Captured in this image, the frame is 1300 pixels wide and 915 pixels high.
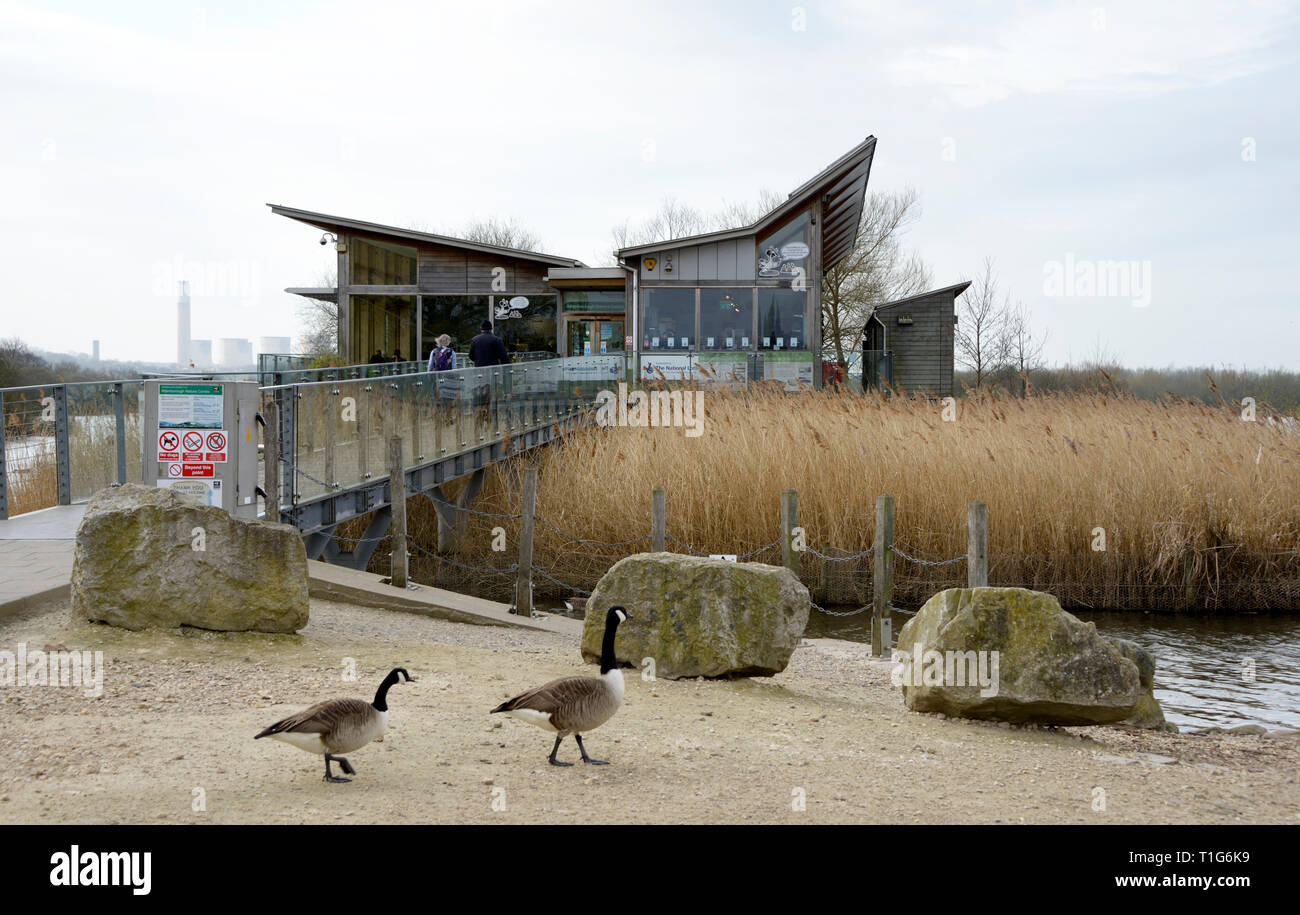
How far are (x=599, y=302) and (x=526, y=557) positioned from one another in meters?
20.1

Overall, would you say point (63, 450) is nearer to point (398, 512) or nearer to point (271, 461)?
point (271, 461)

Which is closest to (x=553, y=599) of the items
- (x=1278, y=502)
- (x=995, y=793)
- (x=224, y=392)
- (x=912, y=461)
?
(x=912, y=461)

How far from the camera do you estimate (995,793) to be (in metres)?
5.71

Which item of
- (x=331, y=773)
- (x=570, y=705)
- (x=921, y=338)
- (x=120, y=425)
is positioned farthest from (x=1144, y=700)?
(x=921, y=338)

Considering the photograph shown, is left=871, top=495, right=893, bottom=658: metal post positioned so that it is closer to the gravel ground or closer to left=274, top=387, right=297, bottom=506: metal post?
the gravel ground

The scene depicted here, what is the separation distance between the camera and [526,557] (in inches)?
526

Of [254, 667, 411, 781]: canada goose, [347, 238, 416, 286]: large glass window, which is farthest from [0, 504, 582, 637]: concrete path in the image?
[347, 238, 416, 286]: large glass window

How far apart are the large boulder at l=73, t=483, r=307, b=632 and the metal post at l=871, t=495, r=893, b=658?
6320mm

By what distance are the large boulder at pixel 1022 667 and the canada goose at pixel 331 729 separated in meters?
4.24

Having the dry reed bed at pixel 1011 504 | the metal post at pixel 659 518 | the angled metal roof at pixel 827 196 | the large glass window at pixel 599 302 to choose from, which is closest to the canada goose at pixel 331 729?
the metal post at pixel 659 518

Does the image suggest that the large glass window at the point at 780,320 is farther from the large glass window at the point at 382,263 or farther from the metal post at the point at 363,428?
the metal post at the point at 363,428

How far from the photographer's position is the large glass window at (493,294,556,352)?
3303 centimetres

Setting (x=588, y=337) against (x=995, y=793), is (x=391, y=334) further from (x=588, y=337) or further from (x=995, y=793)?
(x=995, y=793)

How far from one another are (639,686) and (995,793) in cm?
315
